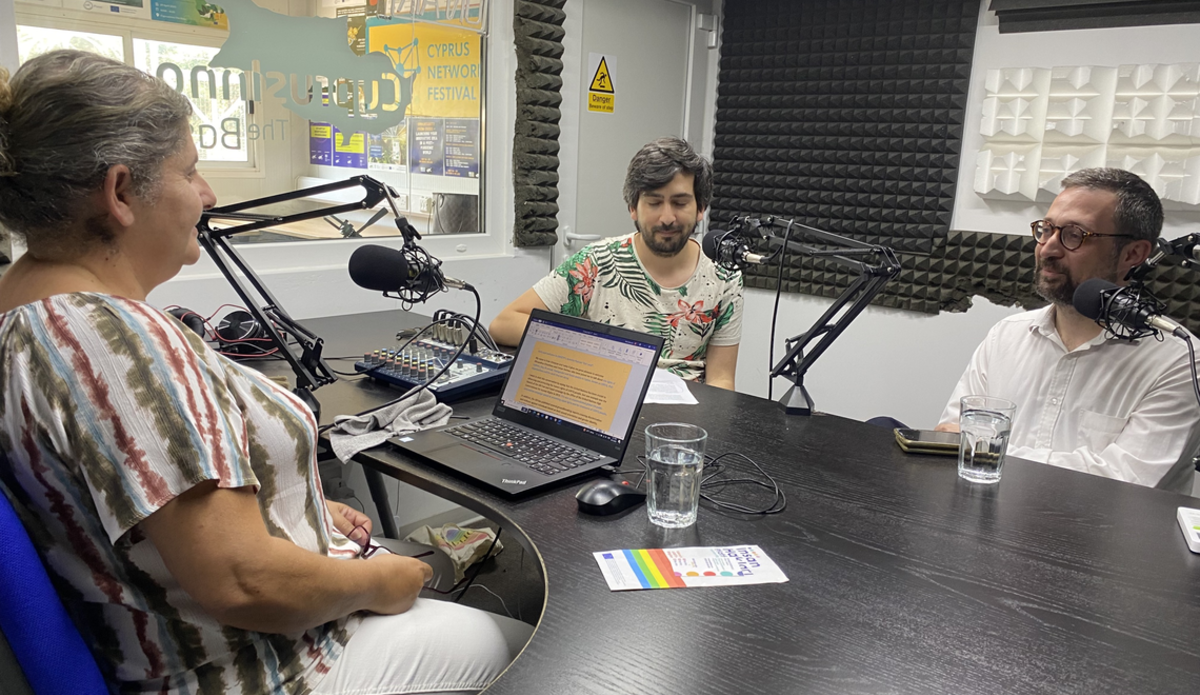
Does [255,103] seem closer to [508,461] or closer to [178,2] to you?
[178,2]

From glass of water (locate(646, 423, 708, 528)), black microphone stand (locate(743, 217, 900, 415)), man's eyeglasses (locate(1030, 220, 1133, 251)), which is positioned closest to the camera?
glass of water (locate(646, 423, 708, 528))

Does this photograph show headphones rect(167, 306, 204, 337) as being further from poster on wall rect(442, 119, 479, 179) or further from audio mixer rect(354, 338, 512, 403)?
poster on wall rect(442, 119, 479, 179)

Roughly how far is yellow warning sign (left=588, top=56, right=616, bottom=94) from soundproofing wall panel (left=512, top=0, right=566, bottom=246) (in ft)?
0.75

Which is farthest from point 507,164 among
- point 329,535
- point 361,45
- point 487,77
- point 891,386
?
point 329,535

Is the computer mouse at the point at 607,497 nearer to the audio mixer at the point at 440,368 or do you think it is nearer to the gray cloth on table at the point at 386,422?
the gray cloth on table at the point at 386,422

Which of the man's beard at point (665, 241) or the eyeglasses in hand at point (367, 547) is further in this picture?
the man's beard at point (665, 241)

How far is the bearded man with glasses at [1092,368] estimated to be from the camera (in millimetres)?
1789

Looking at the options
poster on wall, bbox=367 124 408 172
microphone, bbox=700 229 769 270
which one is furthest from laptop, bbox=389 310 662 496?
poster on wall, bbox=367 124 408 172

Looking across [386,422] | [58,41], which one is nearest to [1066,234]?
[386,422]

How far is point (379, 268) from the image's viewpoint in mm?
1717

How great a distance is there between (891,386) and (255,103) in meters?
2.81

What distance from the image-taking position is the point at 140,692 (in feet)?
3.49

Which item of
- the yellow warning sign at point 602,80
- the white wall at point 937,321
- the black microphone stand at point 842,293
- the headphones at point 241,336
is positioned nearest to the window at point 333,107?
the headphones at point 241,336

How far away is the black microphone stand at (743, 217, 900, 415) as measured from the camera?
1731 millimetres
